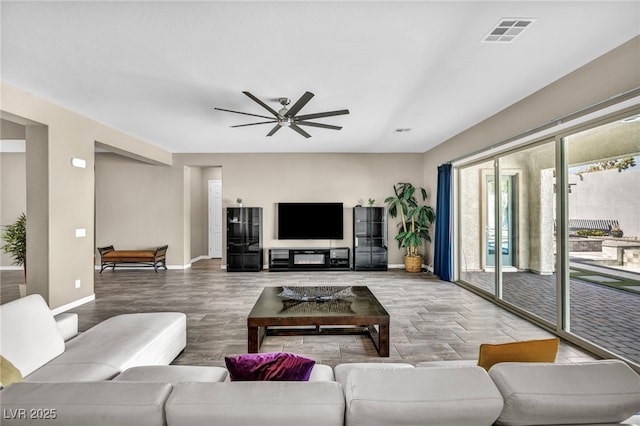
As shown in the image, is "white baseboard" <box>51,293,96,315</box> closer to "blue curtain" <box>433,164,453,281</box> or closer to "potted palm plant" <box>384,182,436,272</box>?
"potted palm plant" <box>384,182,436,272</box>

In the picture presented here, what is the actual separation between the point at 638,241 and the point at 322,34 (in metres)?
3.19

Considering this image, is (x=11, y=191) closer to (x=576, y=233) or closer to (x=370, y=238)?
(x=370, y=238)

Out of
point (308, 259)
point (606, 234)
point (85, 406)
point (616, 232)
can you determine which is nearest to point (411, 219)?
point (308, 259)

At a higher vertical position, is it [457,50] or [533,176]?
[457,50]

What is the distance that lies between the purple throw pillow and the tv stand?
5977mm

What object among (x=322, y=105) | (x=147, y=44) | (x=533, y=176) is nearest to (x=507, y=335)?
(x=533, y=176)

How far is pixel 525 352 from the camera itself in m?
1.42

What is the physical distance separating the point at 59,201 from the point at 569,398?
17.7 feet

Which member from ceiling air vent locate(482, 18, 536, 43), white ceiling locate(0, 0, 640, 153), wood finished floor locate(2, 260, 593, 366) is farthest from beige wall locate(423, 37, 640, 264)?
wood finished floor locate(2, 260, 593, 366)

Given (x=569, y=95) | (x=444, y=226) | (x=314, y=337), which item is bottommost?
(x=314, y=337)

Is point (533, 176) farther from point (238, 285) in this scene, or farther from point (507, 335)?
point (238, 285)

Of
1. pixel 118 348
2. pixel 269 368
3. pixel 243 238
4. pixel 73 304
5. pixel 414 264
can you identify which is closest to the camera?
pixel 269 368

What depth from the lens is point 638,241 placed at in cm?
277

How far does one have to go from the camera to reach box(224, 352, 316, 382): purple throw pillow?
1.34m
